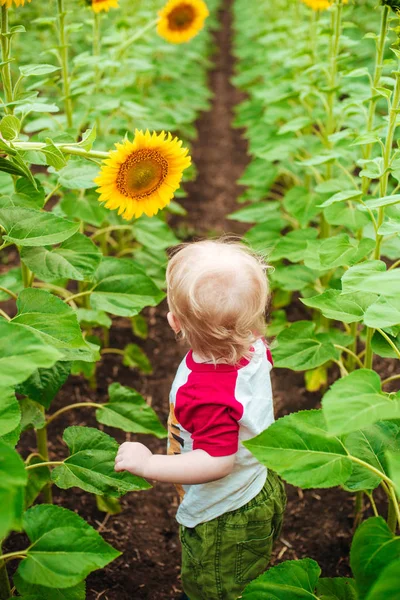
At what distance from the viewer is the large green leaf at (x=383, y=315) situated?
52.4 inches

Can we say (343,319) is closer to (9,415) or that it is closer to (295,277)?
(9,415)

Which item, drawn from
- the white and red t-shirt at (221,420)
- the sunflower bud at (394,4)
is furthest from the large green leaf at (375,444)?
the sunflower bud at (394,4)

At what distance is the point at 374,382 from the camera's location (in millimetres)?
1354

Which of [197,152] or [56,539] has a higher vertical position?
[56,539]

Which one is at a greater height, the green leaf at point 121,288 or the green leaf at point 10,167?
the green leaf at point 10,167

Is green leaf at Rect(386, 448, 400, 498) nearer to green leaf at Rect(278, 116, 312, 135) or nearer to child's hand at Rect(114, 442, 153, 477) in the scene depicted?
child's hand at Rect(114, 442, 153, 477)

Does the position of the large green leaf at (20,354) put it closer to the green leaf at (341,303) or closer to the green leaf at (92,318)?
the green leaf at (341,303)

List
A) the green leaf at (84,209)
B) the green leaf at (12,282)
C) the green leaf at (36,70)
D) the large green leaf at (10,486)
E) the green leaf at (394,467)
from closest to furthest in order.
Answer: the large green leaf at (10,486) → the green leaf at (394,467) → the green leaf at (36,70) → the green leaf at (12,282) → the green leaf at (84,209)

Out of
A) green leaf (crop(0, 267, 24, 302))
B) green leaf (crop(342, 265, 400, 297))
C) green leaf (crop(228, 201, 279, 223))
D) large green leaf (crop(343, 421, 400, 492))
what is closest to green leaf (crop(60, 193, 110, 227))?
green leaf (crop(0, 267, 24, 302))

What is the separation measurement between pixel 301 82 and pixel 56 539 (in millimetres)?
2636

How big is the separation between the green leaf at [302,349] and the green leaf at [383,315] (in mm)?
752

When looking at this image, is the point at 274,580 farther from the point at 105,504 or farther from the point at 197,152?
the point at 197,152

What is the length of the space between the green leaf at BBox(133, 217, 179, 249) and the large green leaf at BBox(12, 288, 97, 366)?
1.44m

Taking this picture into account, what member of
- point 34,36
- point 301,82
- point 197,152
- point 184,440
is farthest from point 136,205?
point 34,36
